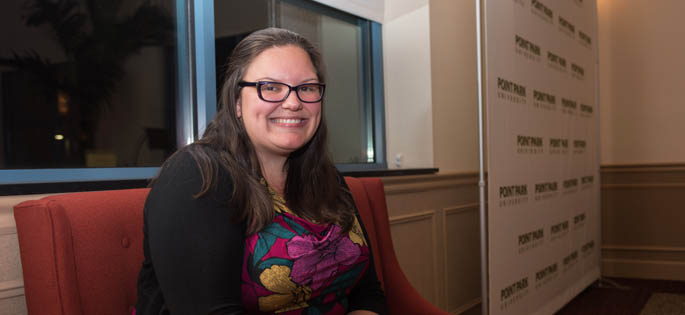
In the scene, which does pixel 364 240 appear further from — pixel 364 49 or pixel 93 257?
pixel 364 49

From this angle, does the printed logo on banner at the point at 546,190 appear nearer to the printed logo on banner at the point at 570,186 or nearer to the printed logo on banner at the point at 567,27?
the printed logo on banner at the point at 570,186

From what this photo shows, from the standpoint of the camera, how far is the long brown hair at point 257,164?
1035mm

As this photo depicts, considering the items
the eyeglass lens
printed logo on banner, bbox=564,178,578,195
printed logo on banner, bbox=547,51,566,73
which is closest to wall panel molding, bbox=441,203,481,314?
printed logo on banner, bbox=564,178,578,195

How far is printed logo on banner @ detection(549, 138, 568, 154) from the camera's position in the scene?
3.04 meters

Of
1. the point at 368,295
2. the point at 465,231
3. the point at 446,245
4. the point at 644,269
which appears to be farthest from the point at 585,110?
the point at 368,295

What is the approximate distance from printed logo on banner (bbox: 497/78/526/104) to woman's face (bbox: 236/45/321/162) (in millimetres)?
1554

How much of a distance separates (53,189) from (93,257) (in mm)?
302

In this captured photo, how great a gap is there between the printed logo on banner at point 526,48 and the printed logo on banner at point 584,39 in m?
0.92

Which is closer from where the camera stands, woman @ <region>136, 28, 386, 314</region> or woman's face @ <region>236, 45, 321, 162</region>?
woman @ <region>136, 28, 386, 314</region>

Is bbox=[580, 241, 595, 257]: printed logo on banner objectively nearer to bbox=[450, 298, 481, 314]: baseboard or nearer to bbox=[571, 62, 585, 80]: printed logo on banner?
bbox=[450, 298, 481, 314]: baseboard

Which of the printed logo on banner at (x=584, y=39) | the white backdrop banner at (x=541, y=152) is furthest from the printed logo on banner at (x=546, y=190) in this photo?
the printed logo on banner at (x=584, y=39)

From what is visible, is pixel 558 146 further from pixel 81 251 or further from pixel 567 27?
pixel 81 251

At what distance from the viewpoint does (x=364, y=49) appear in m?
2.81

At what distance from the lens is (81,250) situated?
0.98 m
